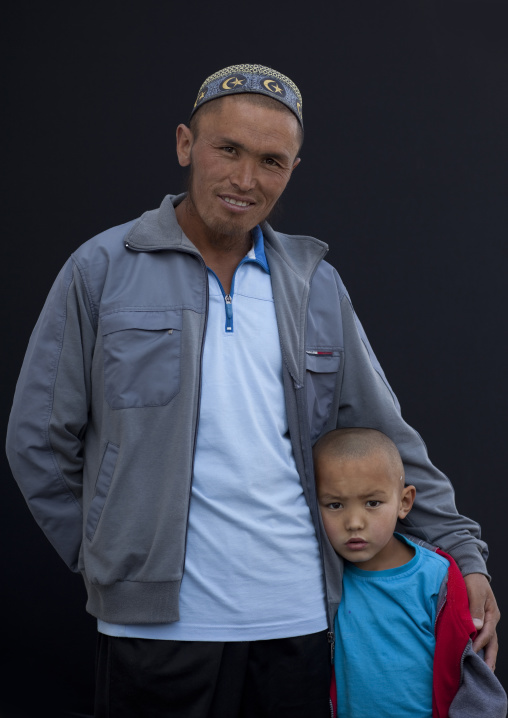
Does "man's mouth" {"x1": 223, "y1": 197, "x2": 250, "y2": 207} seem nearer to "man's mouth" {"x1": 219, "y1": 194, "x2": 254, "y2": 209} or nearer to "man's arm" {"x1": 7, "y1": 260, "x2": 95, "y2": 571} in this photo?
"man's mouth" {"x1": 219, "y1": 194, "x2": 254, "y2": 209}

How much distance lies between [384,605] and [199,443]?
573 mm

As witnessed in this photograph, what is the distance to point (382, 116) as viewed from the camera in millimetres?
3123

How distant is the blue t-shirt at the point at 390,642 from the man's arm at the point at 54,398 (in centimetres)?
71

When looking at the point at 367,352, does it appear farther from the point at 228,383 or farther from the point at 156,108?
the point at 156,108

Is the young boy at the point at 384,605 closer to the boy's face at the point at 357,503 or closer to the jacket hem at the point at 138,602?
the boy's face at the point at 357,503

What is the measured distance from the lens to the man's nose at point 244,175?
1.85 m

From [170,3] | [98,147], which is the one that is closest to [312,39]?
[170,3]

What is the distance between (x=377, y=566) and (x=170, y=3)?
2.13 meters

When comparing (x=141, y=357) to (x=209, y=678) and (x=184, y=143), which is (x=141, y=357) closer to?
(x=184, y=143)

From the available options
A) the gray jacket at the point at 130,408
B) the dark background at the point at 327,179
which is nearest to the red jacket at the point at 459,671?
the gray jacket at the point at 130,408

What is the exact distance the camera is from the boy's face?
1888 mm

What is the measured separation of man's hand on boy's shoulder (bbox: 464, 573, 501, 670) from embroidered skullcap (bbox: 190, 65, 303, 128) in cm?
116

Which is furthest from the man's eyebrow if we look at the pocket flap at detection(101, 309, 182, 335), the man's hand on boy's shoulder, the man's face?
the man's hand on boy's shoulder

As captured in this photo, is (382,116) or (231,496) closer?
(231,496)
